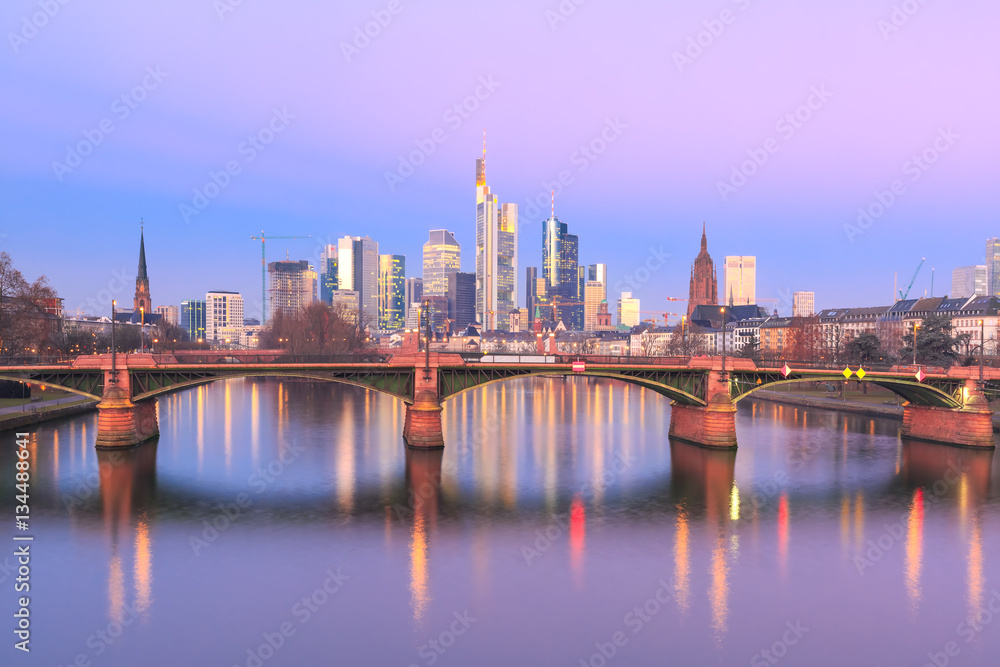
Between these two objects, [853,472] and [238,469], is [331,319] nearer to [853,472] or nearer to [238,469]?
[238,469]

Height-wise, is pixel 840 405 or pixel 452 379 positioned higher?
pixel 452 379

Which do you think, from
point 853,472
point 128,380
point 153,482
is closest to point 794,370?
point 853,472

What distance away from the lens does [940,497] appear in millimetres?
51562

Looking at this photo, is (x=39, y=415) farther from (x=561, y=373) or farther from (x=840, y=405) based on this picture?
(x=840, y=405)

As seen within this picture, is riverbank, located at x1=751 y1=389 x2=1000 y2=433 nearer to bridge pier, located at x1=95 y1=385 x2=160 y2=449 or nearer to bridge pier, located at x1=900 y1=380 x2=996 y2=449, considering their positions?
bridge pier, located at x1=900 y1=380 x2=996 y2=449
